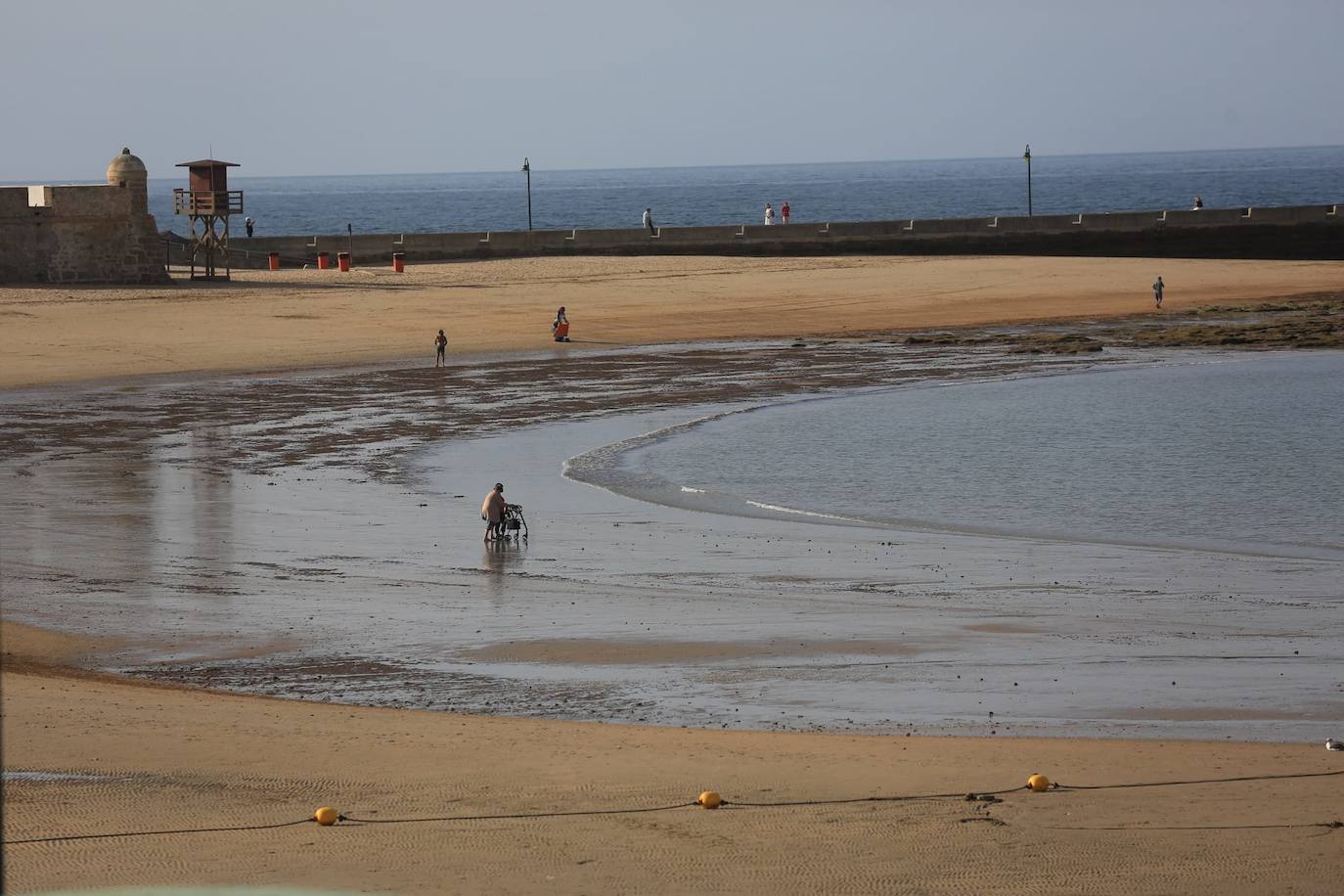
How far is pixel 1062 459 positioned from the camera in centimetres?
2527

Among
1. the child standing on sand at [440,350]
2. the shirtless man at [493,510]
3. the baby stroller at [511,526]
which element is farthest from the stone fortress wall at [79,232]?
the shirtless man at [493,510]

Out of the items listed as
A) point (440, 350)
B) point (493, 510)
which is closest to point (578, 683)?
point (493, 510)

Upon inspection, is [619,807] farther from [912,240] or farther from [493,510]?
[912,240]

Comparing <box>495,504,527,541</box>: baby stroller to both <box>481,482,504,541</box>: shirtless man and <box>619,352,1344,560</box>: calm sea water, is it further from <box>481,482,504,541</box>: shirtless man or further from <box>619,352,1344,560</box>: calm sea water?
<box>619,352,1344,560</box>: calm sea water

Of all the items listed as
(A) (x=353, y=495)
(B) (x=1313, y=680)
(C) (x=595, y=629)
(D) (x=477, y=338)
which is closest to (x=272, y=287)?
(D) (x=477, y=338)

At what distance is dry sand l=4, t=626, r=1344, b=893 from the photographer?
773 centimetres

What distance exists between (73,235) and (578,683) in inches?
1588

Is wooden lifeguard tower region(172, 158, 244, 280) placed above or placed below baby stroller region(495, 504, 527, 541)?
above

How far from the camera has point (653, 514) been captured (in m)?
20.2

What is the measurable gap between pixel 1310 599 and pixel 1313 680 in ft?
11.2

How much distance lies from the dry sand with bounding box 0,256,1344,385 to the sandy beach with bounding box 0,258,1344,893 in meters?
8.30

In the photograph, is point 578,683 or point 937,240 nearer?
point 578,683

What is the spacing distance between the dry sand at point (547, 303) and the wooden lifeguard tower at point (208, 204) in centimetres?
124

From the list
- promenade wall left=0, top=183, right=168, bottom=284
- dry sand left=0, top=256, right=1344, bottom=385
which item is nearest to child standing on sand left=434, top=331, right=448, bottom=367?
dry sand left=0, top=256, right=1344, bottom=385
